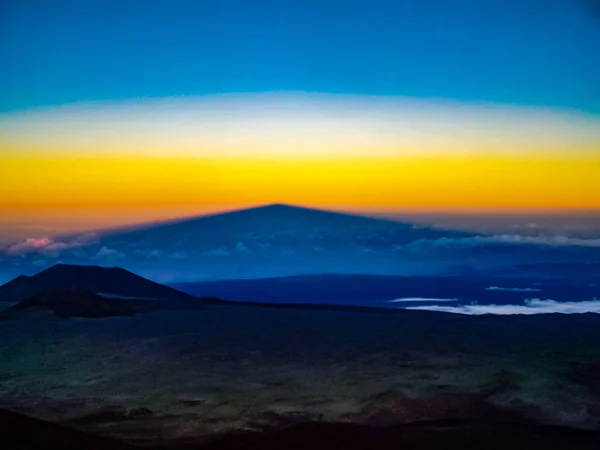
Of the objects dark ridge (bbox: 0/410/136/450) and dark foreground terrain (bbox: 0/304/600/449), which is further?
dark foreground terrain (bbox: 0/304/600/449)

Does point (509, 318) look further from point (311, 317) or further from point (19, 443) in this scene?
point (19, 443)

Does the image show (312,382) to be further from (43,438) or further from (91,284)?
(91,284)

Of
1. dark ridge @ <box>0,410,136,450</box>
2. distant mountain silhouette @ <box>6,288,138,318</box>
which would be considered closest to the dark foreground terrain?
dark ridge @ <box>0,410,136,450</box>

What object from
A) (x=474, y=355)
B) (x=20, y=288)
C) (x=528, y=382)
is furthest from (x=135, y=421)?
(x=20, y=288)

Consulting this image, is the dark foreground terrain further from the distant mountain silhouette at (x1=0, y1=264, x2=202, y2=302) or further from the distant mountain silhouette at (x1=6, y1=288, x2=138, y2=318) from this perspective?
the distant mountain silhouette at (x1=0, y1=264, x2=202, y2=302)

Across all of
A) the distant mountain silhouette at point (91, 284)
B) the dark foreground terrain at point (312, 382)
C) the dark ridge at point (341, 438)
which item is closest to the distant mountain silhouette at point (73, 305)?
the distant mountain silhouette at point (91, 284)

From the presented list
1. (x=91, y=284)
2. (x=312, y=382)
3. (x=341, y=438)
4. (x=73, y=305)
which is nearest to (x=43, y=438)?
(x=341, y=438)
